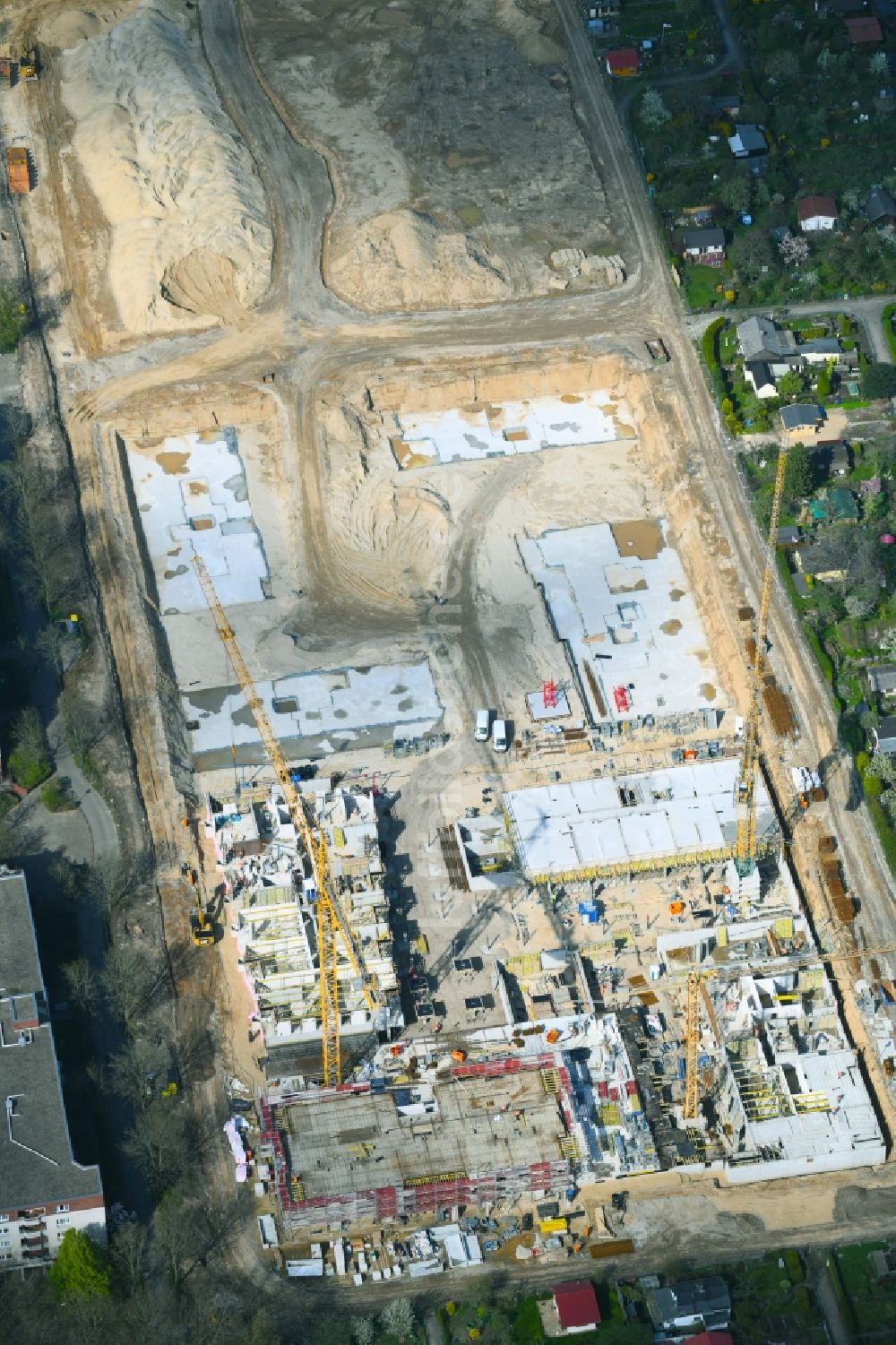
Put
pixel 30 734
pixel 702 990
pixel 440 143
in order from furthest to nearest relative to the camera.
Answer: pixel 440 143
pixel 30 734
pixel 702 990

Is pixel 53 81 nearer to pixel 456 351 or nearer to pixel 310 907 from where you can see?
pixel 456 351

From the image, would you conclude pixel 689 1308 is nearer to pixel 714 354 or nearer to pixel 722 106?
pixel 714 354

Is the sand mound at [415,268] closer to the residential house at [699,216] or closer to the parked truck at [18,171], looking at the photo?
the residential house at [699,216]

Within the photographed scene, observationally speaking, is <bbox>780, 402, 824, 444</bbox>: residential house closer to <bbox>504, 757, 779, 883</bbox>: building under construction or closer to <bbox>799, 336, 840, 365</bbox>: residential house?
<bbox>799, 336, 840, 365</bbox>: residential house

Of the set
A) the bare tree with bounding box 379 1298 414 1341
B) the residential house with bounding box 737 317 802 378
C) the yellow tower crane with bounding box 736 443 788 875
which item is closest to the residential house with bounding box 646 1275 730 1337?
the bare tree with bounding box 379 1298 414 1341

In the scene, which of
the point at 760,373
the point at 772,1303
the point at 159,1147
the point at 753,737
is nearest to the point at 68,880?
the point at 159,1147

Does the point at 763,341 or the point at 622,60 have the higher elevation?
the point at 622,60
